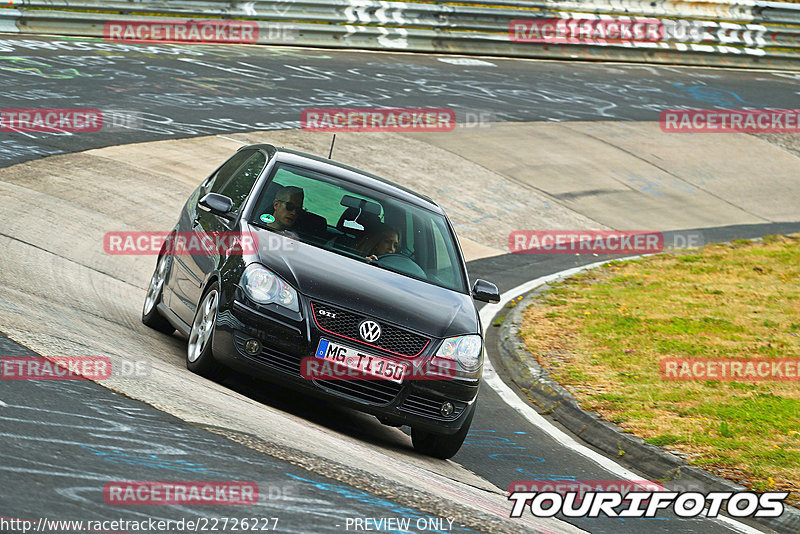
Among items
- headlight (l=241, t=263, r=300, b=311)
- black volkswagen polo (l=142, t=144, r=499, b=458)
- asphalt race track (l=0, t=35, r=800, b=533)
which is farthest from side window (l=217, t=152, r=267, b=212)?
asphalt race track (l=0, t=35, r=800, b=533)

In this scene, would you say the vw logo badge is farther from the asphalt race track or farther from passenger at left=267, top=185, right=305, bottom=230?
passenger at left=267, top=185, right=305, bottom=230

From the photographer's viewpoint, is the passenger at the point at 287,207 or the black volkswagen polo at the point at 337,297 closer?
the black volkswagen polo at the point at 337,297

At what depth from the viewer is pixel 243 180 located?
8750 millimetres

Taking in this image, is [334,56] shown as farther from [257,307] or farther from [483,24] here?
[257,307]

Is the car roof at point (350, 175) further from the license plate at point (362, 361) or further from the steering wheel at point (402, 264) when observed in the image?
the license plate at point (362, 361)

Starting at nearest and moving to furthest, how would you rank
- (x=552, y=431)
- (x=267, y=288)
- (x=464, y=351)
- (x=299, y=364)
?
(x=299, y=364) < (x=267, y=288) < (x=464, y=351) < (x=552, y=431)

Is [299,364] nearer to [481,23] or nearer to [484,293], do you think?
[484,293]

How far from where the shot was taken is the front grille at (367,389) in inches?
280

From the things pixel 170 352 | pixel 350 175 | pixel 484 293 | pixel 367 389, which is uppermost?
pixel 350 175

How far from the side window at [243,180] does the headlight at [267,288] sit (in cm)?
116

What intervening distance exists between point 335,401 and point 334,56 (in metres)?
18.6

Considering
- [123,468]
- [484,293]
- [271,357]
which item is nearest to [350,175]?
[484,293]

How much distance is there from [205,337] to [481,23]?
68.8 ft

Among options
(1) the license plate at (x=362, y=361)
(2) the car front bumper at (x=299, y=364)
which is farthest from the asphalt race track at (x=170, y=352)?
(1) the license plate at (x=362, y=361)
